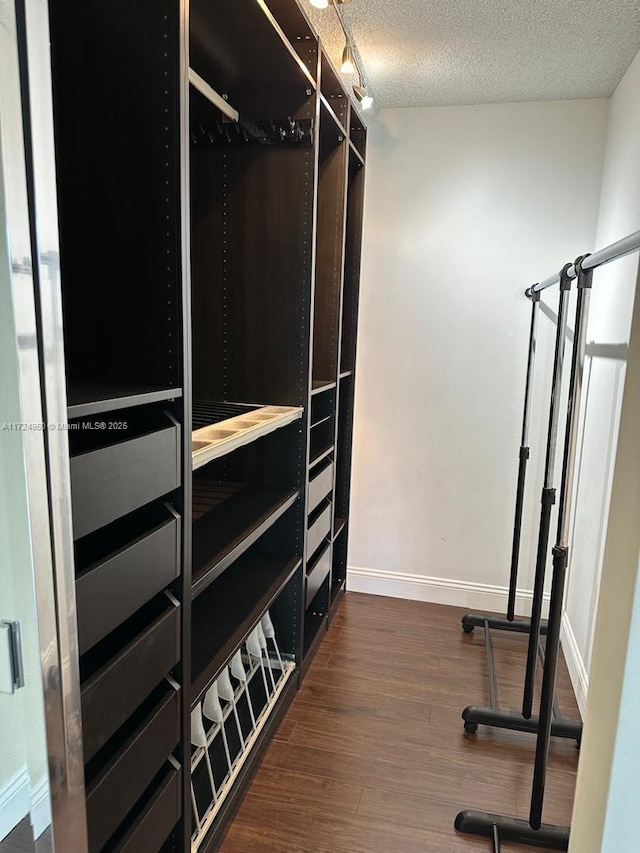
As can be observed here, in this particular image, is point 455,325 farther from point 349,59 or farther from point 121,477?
point 121,477

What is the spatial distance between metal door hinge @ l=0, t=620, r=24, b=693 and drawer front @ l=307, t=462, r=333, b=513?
153 cm

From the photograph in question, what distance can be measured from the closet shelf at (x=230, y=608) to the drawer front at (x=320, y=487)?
0.85 ft

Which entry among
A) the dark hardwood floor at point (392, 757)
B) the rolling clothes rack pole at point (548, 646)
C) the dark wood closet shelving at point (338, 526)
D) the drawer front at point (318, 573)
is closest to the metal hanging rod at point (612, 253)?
the rolling clothes rack pole at point (548, 646)

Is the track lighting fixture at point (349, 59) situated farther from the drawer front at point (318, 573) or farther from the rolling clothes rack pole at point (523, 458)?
the drawer front at point (318, 573)

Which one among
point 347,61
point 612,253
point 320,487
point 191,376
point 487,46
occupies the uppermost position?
point 487,46

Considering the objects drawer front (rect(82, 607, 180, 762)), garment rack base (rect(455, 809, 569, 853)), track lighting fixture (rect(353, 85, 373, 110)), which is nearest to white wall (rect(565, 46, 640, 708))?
garment rack base (rect(455, 809, 569, 853))

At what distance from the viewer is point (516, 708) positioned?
226cm

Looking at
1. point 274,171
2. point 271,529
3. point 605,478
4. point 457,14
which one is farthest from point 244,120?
point 605,478

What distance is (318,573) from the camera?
8.06 feet

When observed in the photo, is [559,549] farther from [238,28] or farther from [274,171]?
[238,28]

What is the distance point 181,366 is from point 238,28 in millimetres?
1027

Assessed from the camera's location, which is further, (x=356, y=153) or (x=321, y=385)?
(x=356, y=153)

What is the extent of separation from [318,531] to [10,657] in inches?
70.8

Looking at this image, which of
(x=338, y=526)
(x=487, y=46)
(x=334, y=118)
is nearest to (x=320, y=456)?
(x=338, y=526)
